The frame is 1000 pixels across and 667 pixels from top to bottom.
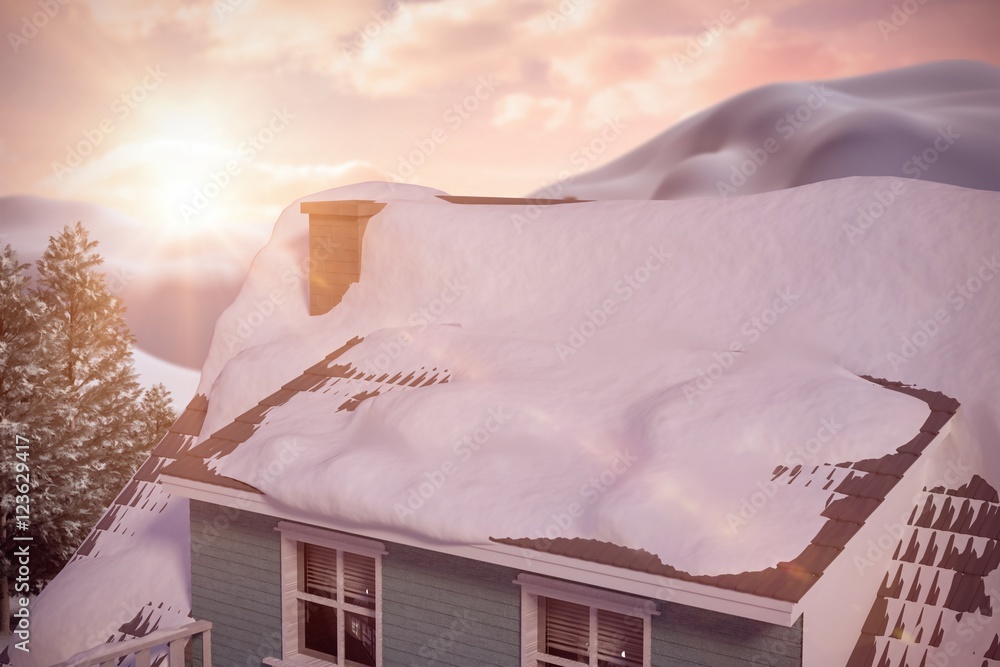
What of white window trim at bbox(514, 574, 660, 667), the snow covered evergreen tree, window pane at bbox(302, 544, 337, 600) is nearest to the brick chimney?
window pane at bbox(302, 544, 337, 600)

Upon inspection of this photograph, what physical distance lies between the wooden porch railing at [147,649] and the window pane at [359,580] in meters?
1.70

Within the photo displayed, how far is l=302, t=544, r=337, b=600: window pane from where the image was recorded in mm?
9539

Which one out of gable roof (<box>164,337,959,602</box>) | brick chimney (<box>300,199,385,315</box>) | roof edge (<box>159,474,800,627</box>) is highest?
brick chimney (<box>300,199,385,315</box>)

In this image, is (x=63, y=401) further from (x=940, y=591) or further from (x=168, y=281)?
(x=940, y=591)

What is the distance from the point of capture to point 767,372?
351 inches

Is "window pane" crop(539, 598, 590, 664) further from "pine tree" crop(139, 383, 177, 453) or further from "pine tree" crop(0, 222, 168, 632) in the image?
"pine tree" crop(139, 383, 177, 453)

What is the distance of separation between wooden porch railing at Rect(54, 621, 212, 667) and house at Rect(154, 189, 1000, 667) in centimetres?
33

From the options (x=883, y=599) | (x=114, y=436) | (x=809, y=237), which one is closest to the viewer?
(x=883, y=599)

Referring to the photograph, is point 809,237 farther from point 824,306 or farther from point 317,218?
point 317,218

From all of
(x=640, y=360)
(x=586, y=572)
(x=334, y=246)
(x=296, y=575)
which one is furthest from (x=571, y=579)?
(x=334, y=246)

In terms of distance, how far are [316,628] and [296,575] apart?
2.07 feet

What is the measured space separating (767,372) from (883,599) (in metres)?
2.27

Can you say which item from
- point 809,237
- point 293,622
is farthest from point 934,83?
point 293,622

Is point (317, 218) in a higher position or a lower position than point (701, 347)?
higher
